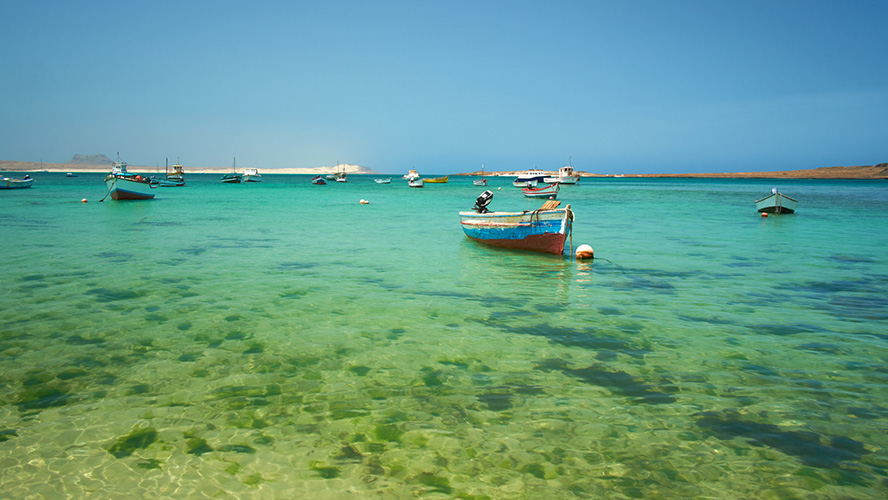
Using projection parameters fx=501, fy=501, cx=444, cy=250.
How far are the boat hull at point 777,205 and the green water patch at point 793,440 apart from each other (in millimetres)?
33610

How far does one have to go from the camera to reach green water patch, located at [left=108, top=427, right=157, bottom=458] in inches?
171

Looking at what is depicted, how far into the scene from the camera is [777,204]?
33.0 meters

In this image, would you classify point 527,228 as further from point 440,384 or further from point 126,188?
point 126,188

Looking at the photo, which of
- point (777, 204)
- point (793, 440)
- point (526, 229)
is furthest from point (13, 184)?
point (793, 440)

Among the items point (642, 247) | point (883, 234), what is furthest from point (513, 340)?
point (883, 234)

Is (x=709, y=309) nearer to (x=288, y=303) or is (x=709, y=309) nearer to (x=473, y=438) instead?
(x=473, y=438)

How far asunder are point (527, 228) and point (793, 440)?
39.2 feet

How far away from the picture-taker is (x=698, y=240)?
20031 mm

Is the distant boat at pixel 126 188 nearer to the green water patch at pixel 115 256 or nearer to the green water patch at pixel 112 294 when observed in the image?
the green water patch at pixel 115 256

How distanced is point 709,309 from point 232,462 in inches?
329

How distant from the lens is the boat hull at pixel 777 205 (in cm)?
3300

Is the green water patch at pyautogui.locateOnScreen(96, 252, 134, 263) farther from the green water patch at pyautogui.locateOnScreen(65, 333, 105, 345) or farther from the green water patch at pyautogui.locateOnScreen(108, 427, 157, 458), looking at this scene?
the green water patch at pyautogui.locateOnScreen(108, 427, 157, 458)

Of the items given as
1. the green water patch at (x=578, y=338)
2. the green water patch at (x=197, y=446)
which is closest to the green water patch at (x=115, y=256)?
the green water patch at (x=578, y=338)

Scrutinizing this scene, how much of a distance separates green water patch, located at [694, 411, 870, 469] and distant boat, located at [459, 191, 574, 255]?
34.9 ft
